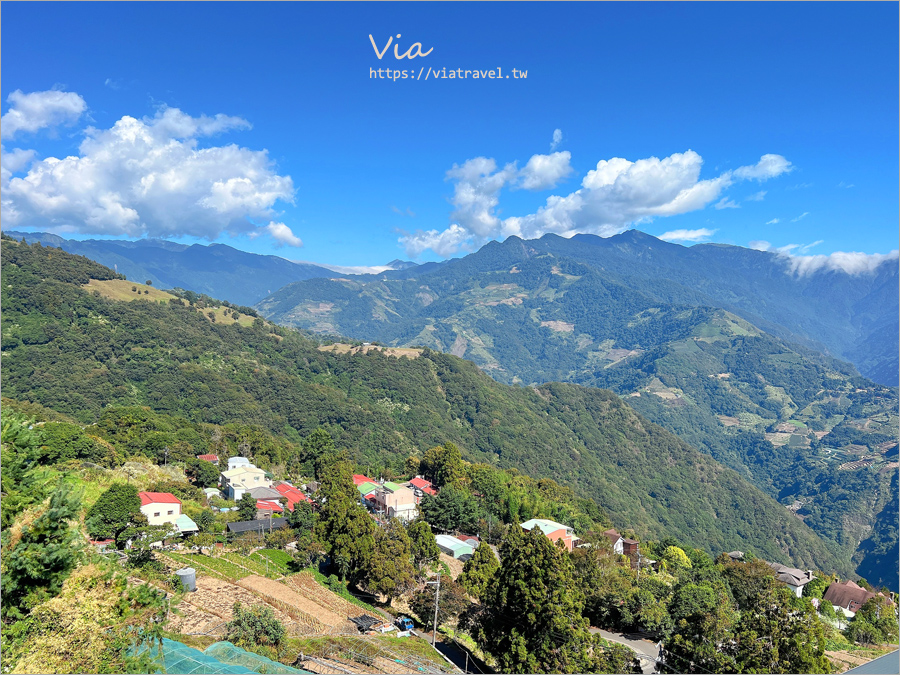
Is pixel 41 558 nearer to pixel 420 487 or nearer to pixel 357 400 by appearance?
pixel 420 487

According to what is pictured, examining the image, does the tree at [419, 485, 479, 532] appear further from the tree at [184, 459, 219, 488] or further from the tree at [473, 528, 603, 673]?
the tree at [473, 528, 603, 673]

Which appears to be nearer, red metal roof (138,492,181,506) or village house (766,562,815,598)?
red metal roof (138,492,181,506)

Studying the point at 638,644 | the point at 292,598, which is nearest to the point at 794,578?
the point at 638,644

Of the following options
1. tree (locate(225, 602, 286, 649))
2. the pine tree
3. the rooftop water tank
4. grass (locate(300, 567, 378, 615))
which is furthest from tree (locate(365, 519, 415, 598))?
the pine tree

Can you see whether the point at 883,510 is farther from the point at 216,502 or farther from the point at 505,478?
the point at 216,502

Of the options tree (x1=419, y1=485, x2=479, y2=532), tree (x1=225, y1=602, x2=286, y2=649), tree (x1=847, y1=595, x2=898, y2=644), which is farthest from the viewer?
tree (x1=419, y1=485, x2=479, y2=532)

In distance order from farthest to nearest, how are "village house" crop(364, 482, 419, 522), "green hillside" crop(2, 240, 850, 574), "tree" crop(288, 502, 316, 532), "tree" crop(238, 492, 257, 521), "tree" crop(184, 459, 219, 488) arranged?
1. "green hillside" crop(2, 240, 850, 574)
2. "tree" crop(184, 459, 219, 488)
3. "village house" crop(364, 482, 419, 522)
4. "tree" crop(238, 492, 257, 521)
5. "tree" crop(288, 502, 316, 532)

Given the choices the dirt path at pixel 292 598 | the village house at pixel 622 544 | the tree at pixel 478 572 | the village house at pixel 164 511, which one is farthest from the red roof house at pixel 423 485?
the dirt path at pixel 292 598

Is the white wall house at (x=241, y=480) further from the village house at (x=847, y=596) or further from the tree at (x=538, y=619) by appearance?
the village house at (x=847, y=596)
